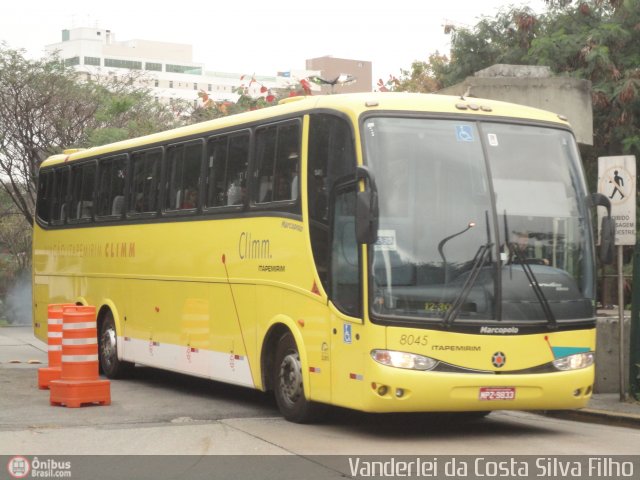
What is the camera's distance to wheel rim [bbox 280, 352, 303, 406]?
12633 mm

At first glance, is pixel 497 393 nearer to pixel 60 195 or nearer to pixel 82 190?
pixel 82 190

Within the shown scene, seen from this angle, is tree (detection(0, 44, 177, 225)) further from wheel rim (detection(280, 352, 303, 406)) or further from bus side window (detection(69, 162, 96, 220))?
wheel rim (detection(280, 352, 303, 406))

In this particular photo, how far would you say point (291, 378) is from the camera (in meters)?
12.8

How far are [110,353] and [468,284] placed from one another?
8.58 m

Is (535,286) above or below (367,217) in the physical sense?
below

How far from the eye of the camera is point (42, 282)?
71.4 ft

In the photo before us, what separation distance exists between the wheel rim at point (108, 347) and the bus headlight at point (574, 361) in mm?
8526

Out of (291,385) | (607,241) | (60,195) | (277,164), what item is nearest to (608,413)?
(607,241)

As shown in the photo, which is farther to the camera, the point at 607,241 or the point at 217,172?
the point at 217,172

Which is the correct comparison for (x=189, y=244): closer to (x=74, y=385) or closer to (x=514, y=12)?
(x=74, y=385)

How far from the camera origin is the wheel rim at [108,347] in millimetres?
18391

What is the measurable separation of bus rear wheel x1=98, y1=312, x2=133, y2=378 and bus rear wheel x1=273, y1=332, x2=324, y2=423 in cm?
549

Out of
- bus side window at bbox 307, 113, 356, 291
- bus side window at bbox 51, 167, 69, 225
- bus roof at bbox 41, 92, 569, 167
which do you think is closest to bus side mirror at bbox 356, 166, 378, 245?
bus side window at bbox 307, 113, 356, 291

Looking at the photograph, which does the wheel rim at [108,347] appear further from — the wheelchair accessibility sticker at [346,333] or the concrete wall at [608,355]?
the wheelchair accessibility sticker at [346,333]
